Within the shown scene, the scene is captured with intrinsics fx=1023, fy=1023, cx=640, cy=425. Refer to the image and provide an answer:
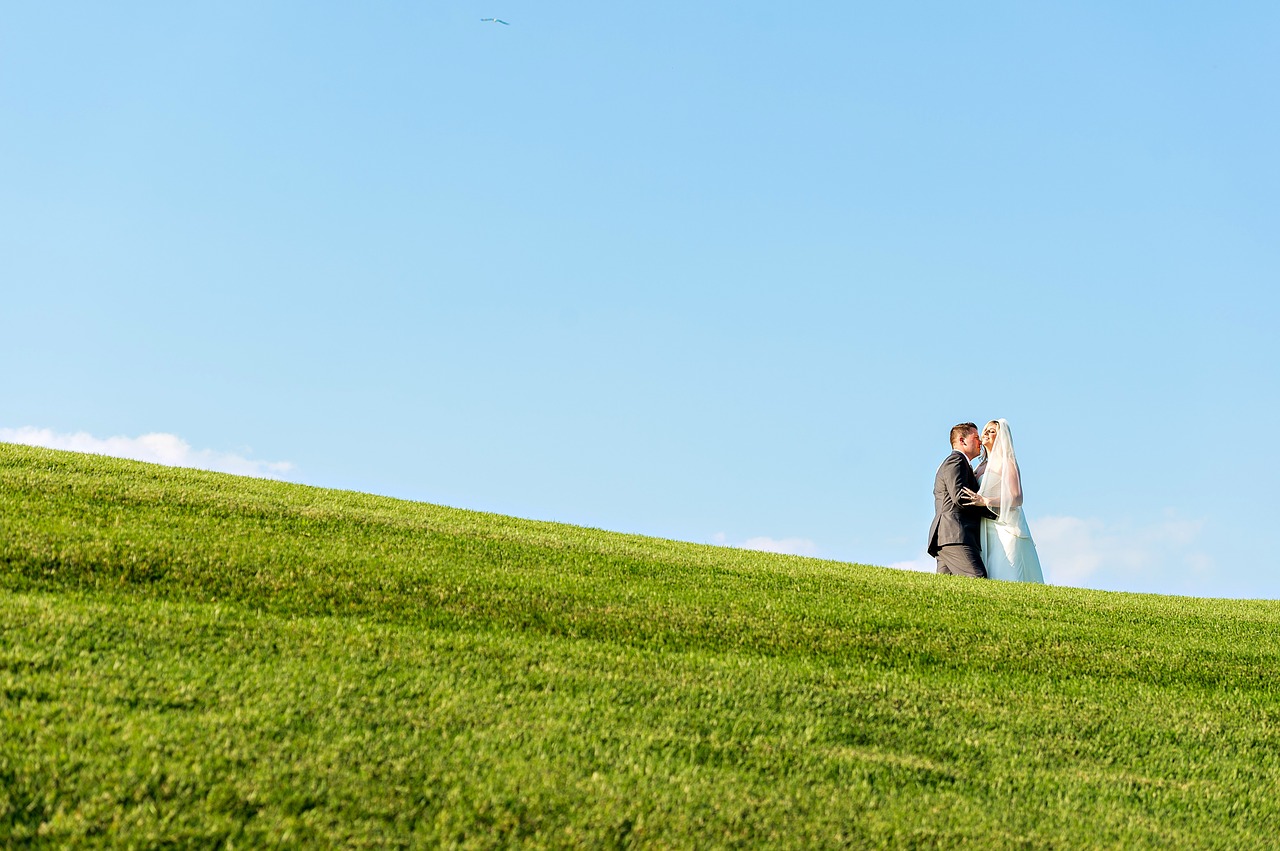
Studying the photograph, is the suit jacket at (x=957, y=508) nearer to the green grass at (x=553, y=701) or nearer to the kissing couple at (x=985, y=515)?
the kissing couple at (x=985, y=515)

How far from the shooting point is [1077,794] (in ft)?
26.1

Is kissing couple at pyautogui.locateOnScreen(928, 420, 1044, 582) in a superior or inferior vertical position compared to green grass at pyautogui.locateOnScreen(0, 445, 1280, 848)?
superior

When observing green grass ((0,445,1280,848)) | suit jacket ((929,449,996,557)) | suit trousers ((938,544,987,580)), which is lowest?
green grass ((0,445,1280,848))

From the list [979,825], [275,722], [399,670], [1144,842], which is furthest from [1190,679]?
[275,722]

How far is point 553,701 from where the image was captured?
822cm

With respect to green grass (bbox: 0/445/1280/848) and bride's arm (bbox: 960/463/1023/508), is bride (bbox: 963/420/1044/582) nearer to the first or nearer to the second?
bride's arm (bbox: 960/463/1023/508)

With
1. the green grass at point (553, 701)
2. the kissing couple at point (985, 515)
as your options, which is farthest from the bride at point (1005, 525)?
the green grass at point (553, 701)

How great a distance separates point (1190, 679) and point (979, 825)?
6.02 meters

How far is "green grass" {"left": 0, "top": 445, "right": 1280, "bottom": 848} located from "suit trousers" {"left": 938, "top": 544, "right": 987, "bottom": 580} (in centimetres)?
407

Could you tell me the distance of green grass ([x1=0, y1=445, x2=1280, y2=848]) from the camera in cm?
630

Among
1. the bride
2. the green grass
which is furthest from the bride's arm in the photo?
the green grass

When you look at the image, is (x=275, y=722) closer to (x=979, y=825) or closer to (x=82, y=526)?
(x=979, y=825)

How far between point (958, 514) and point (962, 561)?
2.83 ft

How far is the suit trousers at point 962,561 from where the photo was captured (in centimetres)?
1867
